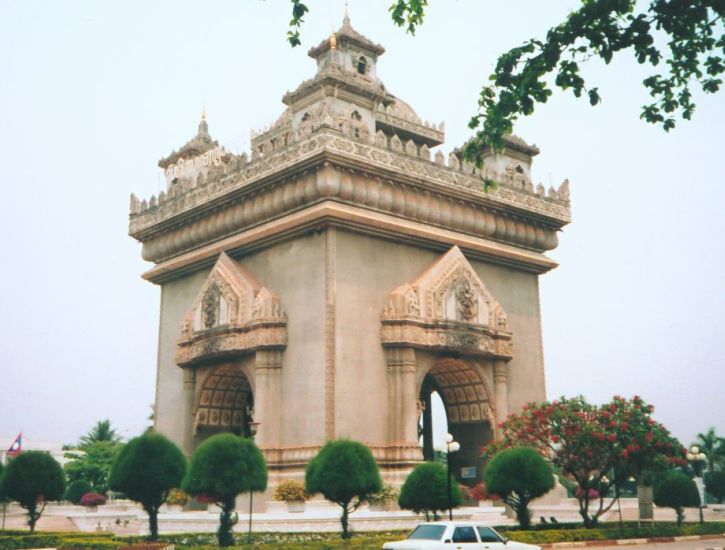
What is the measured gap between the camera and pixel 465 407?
26.7 meters

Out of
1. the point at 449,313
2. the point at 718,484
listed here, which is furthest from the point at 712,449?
the point at 449,313

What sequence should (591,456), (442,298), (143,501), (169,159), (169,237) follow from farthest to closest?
(169,159)
(169,237)
(442,298)
(591,456)
(143,501)

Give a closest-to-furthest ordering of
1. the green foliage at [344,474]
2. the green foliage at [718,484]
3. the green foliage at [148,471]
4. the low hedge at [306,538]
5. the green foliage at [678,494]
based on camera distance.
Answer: the low hedge at [306,538]
the green foliage at [148,471]
the green foliage at [344,474]
the green foliage at [678,494]
the green foliage at [718,484]

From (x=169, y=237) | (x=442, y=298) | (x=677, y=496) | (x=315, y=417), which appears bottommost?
(x=677, y=496)

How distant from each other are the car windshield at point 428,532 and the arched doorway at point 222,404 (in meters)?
12.5

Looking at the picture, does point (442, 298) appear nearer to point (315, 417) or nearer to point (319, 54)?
point (315, 417)

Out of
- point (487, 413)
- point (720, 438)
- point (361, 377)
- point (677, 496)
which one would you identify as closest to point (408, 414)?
point (361, 377)

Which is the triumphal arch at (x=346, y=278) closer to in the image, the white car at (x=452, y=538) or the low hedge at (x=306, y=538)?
the low hedge at (x=306, y=538)

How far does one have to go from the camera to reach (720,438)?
60.7 meters

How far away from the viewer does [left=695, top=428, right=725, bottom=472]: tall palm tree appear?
59031 mm

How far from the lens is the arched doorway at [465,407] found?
25.9 metres

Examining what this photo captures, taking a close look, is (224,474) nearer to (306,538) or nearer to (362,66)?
(306,538)

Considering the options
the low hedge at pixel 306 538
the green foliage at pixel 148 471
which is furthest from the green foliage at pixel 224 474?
the low hedge at pixel 306 538

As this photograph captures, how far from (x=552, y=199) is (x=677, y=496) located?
402 inches
